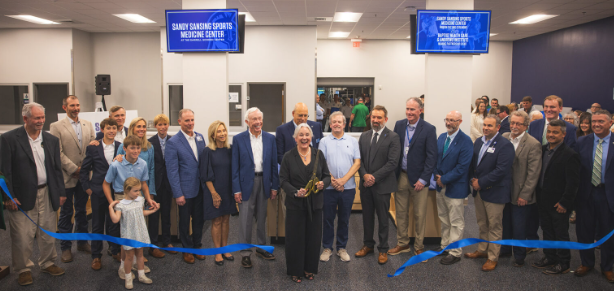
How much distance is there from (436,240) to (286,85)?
6399mm

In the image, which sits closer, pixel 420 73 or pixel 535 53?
pixel 535 53

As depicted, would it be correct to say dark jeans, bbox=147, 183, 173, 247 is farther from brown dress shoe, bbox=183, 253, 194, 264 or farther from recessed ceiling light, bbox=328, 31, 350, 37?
recessed ceiling light, bbox=328, 31, 350, 37

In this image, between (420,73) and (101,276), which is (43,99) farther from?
(420,73)

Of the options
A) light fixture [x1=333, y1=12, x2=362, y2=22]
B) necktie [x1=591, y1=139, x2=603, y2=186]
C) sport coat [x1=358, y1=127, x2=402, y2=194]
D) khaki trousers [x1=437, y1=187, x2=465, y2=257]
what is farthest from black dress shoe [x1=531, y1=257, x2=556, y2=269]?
light fixture [x1=333, y1=12, x2=362, y2=22]

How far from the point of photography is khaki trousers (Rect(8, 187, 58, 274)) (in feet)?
11.3

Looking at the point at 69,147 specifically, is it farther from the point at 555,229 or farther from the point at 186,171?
the point at 555,229

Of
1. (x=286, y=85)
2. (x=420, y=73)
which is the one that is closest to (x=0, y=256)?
(x=286, y=85)

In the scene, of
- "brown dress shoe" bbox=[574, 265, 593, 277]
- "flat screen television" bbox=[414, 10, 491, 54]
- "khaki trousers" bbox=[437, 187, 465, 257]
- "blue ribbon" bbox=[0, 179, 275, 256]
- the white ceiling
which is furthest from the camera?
the white ceiling

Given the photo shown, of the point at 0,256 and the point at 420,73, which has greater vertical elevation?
the point at 420,73

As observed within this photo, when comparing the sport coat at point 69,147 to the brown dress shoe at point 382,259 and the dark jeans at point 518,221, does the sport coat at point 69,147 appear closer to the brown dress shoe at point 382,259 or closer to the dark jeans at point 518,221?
the brown dress shoe at point 382,259

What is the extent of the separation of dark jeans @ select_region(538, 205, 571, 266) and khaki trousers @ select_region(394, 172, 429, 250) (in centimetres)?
118

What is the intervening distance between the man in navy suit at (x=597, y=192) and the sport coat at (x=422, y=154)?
1.42 meters

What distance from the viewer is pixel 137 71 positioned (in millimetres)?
11273

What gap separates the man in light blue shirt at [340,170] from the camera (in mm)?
3864
